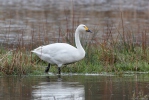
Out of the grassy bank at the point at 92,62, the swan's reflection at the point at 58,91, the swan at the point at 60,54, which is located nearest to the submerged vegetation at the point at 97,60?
the grassy bank at the point at 92,62

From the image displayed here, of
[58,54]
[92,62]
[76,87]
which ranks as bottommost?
[76,87]

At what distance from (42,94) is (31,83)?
1491mm

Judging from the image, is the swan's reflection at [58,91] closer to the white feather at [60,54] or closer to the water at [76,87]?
the water at [76,87]

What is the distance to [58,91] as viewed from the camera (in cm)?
995

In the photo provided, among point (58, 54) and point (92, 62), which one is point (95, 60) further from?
point (58, 54)

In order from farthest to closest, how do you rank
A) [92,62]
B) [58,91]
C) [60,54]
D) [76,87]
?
[92,62], [60,54], [76,87], [58,91]

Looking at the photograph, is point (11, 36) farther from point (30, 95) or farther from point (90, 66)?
point (30, 95)

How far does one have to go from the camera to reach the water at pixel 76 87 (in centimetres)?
937

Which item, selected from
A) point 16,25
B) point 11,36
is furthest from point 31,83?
point 16,25

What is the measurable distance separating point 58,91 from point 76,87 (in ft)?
2.18

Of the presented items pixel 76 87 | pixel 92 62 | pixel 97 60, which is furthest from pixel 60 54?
pixel 76 87

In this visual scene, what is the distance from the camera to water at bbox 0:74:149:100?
9367 mm

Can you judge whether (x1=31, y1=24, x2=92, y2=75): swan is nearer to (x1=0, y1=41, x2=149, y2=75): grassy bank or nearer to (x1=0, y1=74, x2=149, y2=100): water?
(x1=0, y1=41, x2=149, y2=75): grassy bank

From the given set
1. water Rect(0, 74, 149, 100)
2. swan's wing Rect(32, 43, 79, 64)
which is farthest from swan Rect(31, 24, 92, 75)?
water Rect(0, 74, 149, 100)
